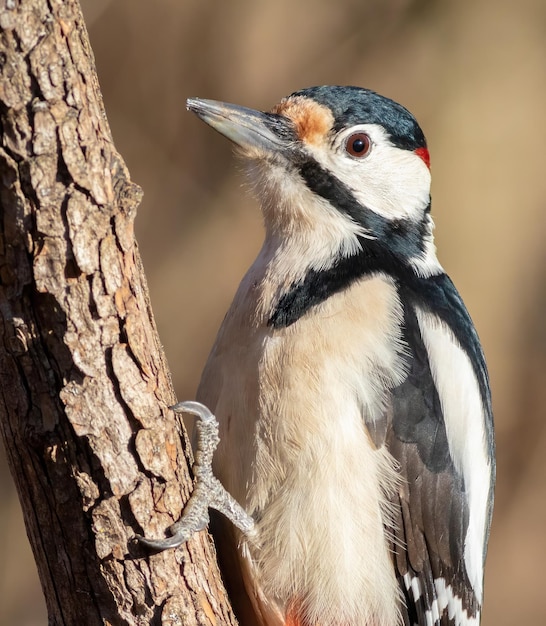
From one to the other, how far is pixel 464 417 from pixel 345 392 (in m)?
0.40

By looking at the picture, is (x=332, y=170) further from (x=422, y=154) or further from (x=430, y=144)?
(x=430, y=144)

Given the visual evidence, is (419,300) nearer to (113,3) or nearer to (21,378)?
(21,378)

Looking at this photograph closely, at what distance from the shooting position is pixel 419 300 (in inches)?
90.0

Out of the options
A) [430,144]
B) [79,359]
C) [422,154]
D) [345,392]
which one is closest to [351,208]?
[422,154]

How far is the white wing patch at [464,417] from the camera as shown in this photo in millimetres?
2266

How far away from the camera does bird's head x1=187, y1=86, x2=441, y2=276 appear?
7.48ft

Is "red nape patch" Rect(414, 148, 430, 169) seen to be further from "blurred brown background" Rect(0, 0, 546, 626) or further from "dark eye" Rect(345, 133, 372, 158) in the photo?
"blurred brown background" Rect(0, 0, 546, 626)

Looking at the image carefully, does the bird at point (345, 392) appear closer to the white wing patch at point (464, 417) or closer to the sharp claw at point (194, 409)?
the white wing patch at point (464, 417)

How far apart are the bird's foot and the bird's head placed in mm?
506

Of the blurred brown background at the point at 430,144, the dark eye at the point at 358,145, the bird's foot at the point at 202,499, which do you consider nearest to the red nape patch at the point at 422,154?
the dark eye at the point at 358,145

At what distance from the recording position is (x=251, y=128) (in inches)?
90.8

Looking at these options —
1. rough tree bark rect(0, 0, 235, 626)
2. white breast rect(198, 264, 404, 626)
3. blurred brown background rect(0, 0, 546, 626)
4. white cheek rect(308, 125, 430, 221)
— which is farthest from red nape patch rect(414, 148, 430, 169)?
blurred brown background rect(0, 0, 546, 626)

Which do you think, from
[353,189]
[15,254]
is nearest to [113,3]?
[353,189]

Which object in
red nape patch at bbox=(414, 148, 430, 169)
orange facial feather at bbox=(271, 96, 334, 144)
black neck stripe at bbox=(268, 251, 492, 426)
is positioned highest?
orange facial feather at bbox=(271, 96, 334, 144)
